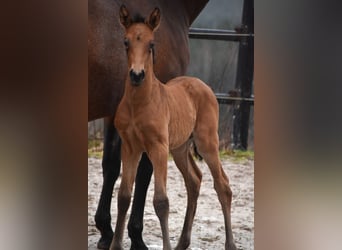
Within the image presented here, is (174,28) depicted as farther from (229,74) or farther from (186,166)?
(186,166)

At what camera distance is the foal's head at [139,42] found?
396 centimetres

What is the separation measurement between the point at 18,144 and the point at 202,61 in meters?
0.87

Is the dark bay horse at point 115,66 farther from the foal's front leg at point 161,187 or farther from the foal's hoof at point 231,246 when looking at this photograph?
the foal's hoof at point 231,246

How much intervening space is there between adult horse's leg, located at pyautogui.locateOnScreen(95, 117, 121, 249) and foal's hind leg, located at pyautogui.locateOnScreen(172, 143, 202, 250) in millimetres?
258

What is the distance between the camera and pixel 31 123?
4109 millimetres

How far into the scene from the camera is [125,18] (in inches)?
158

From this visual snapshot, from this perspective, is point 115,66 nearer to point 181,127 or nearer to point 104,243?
point 181,127

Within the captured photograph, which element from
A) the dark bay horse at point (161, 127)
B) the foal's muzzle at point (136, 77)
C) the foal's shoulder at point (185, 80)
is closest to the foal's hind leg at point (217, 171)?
the dark bay horse at point (161, 127)

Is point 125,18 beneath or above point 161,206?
above

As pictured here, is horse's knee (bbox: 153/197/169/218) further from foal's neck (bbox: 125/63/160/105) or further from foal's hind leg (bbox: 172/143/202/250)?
foal's neck (bbox: 125/63/160/105)

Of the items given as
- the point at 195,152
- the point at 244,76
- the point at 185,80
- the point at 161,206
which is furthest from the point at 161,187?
the point at 244,76

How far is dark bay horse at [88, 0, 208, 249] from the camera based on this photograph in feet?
13.3

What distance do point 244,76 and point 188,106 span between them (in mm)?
286

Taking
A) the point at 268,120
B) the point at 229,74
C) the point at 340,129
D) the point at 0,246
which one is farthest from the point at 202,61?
the point at 0,246
